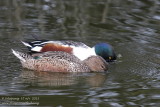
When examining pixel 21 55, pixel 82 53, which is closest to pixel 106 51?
pixel 82 53

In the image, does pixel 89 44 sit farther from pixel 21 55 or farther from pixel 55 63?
pixel 21 55

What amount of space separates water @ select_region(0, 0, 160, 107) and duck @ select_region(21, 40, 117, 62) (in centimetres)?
28

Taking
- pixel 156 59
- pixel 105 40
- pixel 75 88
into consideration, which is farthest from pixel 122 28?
pixel 75 88

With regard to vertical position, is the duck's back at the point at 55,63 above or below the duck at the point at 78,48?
below

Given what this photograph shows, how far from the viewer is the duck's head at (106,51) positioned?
1136cm

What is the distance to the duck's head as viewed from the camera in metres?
11.4

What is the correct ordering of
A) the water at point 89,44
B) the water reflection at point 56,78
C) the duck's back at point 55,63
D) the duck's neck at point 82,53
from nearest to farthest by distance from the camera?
the water at point 89,44 → the water reflection at point 56,78 → the duck's back at point 55,63 → the duck's neck at point 82,53

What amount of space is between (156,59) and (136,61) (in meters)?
0.44

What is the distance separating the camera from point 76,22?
1382 centimetres

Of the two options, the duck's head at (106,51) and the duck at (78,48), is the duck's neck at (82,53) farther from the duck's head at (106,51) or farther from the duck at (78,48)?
the duck's head at (106,51)

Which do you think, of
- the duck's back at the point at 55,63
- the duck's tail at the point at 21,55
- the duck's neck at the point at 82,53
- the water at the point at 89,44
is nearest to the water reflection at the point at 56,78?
the water at the point at 89,44

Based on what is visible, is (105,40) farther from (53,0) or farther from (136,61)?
(53,0)

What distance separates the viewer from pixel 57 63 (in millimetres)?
10945

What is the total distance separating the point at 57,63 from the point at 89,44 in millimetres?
1744
